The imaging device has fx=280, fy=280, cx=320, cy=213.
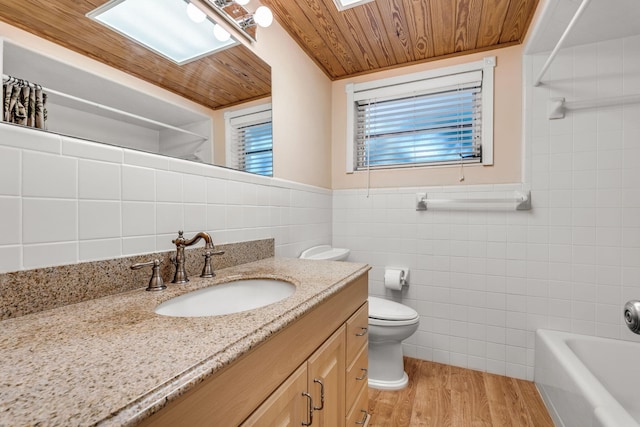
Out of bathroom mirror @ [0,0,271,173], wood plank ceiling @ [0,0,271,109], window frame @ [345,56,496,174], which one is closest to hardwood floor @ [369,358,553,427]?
window frame @ [345,56,496,174]

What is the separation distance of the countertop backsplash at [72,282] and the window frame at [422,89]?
1678mm

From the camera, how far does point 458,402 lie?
5.15 feet

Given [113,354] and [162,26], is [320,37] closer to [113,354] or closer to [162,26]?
[162,26]

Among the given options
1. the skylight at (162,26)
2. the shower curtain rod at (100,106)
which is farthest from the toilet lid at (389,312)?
the skylight at (162,26)

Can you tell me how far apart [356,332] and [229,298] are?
0.53 meters

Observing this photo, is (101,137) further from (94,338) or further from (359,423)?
(359,423)

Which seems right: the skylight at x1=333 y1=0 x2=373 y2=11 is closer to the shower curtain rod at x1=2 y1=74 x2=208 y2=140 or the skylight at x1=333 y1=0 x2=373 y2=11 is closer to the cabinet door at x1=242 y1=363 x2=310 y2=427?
the shower curtain rod at x1=2 y1=74 x2=208 y2=140

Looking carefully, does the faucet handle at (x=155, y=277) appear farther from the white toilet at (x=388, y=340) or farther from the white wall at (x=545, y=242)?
the white wall at (x=545, y=242)

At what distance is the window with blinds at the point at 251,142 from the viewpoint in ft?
4.29

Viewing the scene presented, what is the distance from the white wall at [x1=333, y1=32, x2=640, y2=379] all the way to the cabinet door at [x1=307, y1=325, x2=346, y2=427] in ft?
4.01

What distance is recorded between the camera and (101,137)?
82cm

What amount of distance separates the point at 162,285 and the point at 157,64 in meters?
0.75

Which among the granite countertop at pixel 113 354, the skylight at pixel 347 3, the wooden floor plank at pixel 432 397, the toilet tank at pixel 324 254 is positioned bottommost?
the wooden floor plank at pixel 432 397

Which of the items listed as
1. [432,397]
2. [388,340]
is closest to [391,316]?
[388,340]
